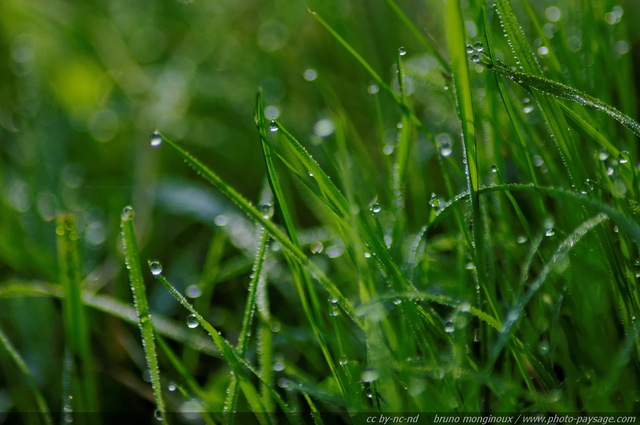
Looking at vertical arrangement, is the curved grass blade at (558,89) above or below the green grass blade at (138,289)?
above

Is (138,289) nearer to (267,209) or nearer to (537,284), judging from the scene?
(267,209)

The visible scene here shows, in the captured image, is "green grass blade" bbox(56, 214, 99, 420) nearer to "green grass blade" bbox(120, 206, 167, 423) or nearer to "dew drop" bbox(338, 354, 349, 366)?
"green grass blade" bbox(120, 206, 167, 423)

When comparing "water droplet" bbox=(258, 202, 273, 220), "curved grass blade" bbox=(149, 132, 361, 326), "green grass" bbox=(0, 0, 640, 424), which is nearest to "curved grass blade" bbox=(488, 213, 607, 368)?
"green grass" bbox=(0, 0, 640, 424)

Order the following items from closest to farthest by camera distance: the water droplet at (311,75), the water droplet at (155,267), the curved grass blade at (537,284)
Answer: the curved grass blade at (537,284) → the water droplet at (155,267) → the water droplet at (311,75)

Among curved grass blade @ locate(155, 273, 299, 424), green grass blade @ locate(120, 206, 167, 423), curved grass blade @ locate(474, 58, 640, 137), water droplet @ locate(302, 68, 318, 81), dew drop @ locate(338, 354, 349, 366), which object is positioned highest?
water droplet @ locate(302, 68, 318, 81)

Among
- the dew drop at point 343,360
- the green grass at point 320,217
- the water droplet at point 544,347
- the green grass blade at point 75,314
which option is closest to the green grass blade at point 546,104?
the green grass at point 320,217

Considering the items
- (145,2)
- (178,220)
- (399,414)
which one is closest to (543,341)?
(399,414)

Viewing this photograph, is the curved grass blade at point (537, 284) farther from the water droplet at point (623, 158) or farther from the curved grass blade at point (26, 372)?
the curved grass blade at point (26, 372)

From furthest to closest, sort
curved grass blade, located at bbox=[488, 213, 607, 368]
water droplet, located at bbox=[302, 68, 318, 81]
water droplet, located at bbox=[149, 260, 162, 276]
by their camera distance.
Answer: water droplet, located at bbox=[302, 68, 318, 81] < water droplet, located at bbox=[149, 260, 162, 276] < curved grass blade, located at bbox=[488, 213, 607, 368]
